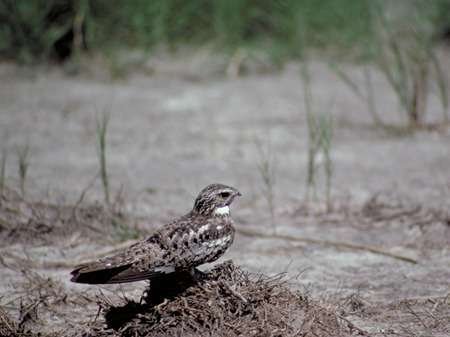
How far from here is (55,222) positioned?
595cm

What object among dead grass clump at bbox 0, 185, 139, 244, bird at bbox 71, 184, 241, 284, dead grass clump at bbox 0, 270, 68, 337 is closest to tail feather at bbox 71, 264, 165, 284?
bird at bbox 71, 184, 241, 284

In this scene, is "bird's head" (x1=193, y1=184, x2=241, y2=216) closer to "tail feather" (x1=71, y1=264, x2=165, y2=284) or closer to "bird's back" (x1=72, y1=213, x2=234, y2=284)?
"bird's back" (x1=72, y1=213, x2=234, y2=284)

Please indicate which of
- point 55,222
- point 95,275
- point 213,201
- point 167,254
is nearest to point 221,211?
point 213,201

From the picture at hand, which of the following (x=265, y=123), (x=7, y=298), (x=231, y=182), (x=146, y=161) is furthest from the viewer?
(x=265, y=123)

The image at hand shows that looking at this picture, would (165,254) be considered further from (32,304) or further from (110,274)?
(32,304)

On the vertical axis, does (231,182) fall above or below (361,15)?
below

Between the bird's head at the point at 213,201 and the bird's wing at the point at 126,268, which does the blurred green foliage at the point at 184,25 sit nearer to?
the bird's head at the point at 213,201

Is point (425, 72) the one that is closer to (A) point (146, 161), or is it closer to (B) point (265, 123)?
(B) point (265, 123)

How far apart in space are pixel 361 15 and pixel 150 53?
2.66m

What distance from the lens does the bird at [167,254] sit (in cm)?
403

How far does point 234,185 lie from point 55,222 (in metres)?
1.79

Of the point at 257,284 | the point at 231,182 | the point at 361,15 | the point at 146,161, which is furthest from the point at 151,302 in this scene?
the point at 361,15

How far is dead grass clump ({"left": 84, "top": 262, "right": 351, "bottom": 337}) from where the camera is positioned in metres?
4.09

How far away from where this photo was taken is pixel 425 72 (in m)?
8.36
